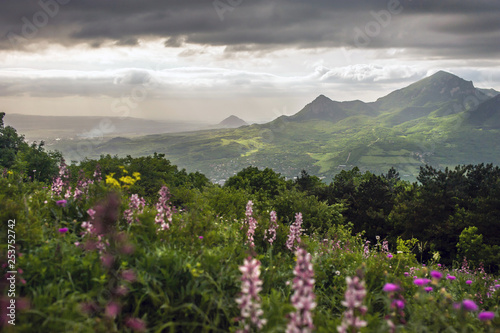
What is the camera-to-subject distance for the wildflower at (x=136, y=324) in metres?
3.49

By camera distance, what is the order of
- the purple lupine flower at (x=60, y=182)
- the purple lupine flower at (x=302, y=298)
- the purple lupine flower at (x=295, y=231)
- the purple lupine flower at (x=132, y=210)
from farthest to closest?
the purple lupine flower at (x=60, y=182), the purple lupine flower at (x=295, y=231), the purple lupine flower at (x=132, y=210), the purple lupine flower at (x=302, y=298)

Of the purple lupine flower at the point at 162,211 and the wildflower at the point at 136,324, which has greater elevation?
the purple lupine flower at the point at 162,211

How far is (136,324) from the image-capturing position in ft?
11.7

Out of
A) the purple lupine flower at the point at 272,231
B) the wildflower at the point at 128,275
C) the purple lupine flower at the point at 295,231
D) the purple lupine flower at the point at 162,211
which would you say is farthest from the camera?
the purple lupine flower at the point at 272,231

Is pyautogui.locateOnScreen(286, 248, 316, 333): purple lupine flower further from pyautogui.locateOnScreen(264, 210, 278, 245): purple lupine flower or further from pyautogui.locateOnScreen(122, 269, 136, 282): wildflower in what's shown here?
pyautogui.locateOnScreen(264, 210, 278, 245): purple lupine flower

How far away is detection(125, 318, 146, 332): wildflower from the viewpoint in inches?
138

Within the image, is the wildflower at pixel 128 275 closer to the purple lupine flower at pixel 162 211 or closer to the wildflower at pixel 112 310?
the wildflower at pixel 112 310

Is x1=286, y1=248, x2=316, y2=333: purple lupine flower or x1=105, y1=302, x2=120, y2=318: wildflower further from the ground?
x1=286, y1=248, x2=316, y2=333: purple lupine flower

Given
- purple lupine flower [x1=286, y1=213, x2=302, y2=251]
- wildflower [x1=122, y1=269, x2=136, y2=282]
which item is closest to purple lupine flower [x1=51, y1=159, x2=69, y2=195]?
wildflower [x1=122, y1=269, x2=136, y2=282]

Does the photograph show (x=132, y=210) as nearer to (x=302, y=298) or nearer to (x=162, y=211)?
(x=162, y=211)

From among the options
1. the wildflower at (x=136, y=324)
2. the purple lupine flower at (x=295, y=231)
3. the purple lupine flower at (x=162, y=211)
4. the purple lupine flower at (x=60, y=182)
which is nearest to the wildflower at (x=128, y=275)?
the wildflower at (x=136, y=324)

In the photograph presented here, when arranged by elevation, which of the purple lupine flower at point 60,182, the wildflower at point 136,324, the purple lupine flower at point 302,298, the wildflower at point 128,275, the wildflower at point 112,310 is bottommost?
the wildflower at point 136,324

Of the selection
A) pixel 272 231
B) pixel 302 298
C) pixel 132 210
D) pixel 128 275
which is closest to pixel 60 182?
pixel 132 210

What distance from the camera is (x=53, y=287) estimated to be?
3.95m
